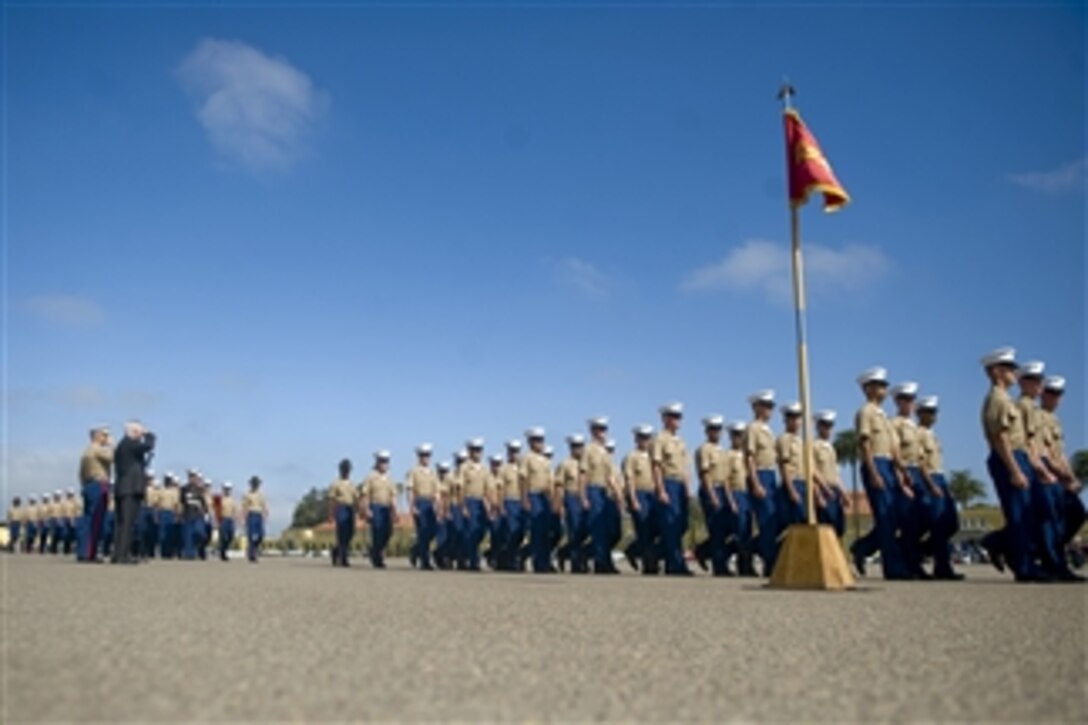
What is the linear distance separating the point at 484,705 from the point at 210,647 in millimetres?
1695

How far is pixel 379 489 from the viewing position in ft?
65.5

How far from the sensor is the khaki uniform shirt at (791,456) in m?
12.3

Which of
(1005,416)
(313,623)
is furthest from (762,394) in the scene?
(313,623)

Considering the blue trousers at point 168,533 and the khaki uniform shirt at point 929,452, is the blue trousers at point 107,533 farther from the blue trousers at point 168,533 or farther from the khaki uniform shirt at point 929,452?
the khaki uniform shirt at point 929,452

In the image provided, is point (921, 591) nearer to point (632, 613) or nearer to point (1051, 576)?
point (1051, 576)

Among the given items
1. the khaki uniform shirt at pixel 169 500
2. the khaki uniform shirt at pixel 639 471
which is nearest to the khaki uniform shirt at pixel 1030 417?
the khaki uniform shirt at pixel 639 471

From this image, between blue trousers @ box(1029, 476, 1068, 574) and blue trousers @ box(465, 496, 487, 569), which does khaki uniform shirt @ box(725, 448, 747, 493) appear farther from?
blue trousers @ box(465, 496, 487, 569)

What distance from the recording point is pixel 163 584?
8.89 m

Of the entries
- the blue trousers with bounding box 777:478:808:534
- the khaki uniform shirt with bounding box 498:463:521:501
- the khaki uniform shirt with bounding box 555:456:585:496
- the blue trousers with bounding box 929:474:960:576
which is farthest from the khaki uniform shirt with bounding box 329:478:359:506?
the blue trousers with bounding box 929:474:960:576

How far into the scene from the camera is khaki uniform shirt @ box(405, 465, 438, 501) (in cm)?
1980

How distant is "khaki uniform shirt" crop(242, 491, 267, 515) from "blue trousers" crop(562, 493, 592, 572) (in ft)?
38.0

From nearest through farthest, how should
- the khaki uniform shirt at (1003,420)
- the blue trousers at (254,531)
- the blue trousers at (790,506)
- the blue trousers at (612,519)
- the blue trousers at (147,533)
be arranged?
the khaki uniform shirt at (1003,420) < the blue trousers at (790,506) < the blue trousers at (612,519) < the blue trousers at (254,531) < the blue trousers at (147,533)

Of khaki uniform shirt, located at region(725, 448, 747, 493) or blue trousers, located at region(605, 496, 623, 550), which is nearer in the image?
khaki uniform shirt, located at region(725, 448, 747, 493)

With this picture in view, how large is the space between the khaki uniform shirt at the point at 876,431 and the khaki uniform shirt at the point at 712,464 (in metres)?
3.08
